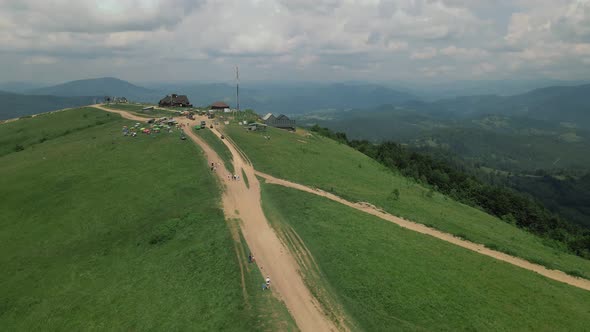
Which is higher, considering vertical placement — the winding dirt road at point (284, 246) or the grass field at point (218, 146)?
the grass field at point (218, 146)

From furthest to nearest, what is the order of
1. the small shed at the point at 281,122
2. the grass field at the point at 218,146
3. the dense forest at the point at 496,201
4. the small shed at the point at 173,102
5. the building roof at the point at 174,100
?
the building roof at the point at 174,100, the small shed at the point at 173,102, the small shed at the point at 281,122, the dense forest at the point at 496,201, the grass field at the point at 218,146

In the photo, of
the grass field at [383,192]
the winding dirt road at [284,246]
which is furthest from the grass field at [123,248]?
the grass field at [383,192]

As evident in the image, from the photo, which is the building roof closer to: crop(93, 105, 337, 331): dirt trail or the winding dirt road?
the winding dirt road

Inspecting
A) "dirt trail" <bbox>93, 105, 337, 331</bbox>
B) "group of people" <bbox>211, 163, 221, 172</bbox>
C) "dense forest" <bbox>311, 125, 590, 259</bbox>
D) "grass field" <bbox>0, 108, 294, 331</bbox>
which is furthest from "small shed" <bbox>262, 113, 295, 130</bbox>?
"dirt trail" <bbox>93, 105, 337, 331</bbox>

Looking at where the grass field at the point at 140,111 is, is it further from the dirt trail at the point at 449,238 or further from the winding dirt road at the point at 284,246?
the dirt trail at the point at 449,238

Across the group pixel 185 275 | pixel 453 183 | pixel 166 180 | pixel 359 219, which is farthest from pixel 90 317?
pixel 453 183

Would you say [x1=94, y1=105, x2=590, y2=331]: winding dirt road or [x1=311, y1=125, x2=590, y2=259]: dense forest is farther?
[x1=311, y1=125, x2=590, y2=259]: dense forest
